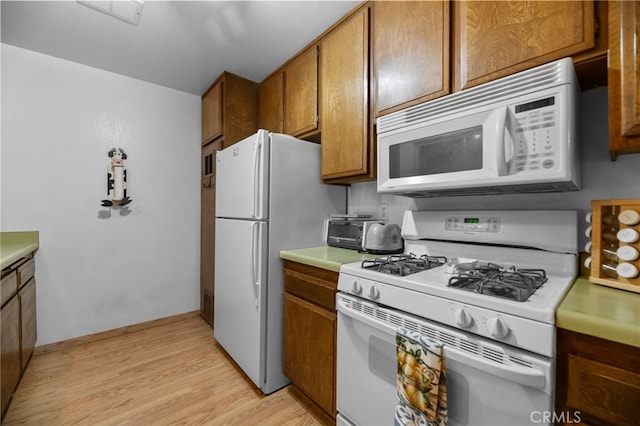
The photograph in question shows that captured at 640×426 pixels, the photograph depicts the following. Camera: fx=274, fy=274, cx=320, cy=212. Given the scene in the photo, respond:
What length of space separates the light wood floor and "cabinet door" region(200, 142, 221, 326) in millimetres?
527

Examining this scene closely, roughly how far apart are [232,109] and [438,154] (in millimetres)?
1991

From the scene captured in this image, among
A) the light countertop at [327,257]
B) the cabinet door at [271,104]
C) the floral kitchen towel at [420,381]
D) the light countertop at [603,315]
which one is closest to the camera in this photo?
the light countertop at [603,315]

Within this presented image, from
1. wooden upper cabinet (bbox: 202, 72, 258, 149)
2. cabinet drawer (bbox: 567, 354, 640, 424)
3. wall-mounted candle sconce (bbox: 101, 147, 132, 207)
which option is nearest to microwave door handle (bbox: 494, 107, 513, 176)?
cabinet drawer (bbox: 567, 354, 640, 424)

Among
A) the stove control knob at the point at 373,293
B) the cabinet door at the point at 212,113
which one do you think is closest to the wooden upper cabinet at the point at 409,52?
the stove control knob at the point at 373,293

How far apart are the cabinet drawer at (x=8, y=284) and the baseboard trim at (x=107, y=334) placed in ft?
3.06

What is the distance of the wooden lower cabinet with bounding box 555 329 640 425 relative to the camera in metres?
0.64

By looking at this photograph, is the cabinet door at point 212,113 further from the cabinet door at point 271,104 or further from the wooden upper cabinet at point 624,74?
the wooden upper cabinet at point 624,74

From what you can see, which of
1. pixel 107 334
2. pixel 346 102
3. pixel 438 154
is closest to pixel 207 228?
pixel 107 334

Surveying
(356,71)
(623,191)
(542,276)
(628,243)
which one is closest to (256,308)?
(542,276)

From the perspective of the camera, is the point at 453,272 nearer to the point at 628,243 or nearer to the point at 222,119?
the point at 628,243

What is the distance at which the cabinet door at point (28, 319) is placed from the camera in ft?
5.82

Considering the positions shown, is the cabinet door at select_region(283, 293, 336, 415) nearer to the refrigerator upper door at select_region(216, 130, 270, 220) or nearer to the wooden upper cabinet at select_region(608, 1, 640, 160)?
the refrigerator upper door at select_region(216, 130, 270, 220)

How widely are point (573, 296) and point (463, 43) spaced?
106 cm

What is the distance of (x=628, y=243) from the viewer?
0.92 metres
